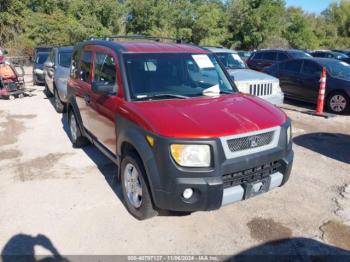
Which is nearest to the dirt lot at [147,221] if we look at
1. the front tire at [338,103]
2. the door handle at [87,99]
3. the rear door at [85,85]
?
the rear door at [85,85]

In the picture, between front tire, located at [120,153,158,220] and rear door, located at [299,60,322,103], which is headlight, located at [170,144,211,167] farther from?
rear door, located at [299,60,322,103]

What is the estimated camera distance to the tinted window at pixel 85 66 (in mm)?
5570

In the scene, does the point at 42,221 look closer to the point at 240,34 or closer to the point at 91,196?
the point at 91,196

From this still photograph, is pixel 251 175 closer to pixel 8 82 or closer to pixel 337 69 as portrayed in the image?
pixel 337 69

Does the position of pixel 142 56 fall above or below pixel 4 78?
above

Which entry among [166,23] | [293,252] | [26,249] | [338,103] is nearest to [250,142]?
[293,252]

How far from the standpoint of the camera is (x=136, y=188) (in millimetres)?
4016

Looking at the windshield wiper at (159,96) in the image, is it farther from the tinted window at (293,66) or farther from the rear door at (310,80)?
the tinted window at (293,66)

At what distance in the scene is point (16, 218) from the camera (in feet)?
13.8

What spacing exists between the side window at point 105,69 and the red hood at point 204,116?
703 millimetres

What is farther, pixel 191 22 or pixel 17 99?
pixel 191 22

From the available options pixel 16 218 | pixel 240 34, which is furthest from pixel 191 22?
pixel 16 218

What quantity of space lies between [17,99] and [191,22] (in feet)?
111

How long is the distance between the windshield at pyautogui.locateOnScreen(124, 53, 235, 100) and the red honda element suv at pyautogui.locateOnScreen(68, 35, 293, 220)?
13mm
